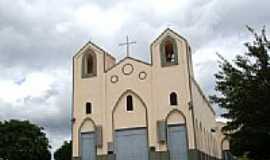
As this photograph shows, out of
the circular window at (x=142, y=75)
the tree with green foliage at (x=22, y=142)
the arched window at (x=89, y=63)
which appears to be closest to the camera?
the circular window at (x=142, y=75)

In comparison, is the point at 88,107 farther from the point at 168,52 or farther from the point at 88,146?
the point at 168,52

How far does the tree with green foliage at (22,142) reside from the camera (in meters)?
45.9

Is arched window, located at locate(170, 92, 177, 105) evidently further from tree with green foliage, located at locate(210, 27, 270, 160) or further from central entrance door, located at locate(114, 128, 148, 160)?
tree with green foliage, located at locate(210, 27, 270, 160)

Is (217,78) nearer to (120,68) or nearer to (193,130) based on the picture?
(193,130)

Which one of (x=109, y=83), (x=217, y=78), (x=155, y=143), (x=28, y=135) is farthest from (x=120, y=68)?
(x=217, y=78)

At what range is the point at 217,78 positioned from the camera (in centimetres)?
1412

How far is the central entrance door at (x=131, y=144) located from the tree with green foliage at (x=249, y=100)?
19969mm

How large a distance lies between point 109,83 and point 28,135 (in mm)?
16165

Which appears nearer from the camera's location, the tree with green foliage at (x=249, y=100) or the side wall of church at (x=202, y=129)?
the tree with green foliage at (x=249, y=100)

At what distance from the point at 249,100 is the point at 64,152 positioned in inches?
1988

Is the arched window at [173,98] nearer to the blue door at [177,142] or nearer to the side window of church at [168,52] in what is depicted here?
the blue door at [177,142]

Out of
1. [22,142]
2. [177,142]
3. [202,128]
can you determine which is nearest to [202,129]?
[202,128]

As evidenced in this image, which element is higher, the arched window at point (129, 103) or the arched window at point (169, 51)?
the arched window at point (169, 51)

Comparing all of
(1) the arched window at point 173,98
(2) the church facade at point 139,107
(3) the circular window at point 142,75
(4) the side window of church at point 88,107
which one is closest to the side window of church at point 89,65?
(2) the church facade at point 139,107
